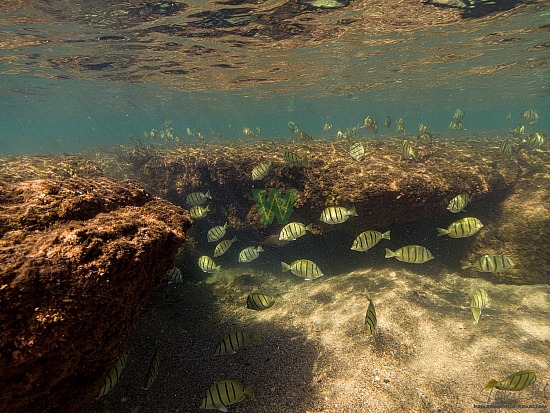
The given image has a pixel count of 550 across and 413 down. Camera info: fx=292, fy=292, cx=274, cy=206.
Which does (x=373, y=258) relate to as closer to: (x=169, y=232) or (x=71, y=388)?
(x=169, y=232)

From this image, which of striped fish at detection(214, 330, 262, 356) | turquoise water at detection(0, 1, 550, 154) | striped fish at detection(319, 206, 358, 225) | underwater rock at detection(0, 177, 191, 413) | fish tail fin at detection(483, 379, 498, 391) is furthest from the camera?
turquoise water at detection(0, 1, 550, 154)

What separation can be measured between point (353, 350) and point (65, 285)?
470 centimetres

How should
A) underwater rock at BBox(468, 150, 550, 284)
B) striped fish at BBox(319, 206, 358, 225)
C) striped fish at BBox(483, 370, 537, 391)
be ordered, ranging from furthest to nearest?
underwater rock at BBox(468, 150, 550, 284), striped fish at BBox(319, 206, 358, 225), striped fish at BBox(483, 370, 537, 391)

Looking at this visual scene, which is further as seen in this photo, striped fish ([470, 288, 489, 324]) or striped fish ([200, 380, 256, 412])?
striped fish ([470, 288, 489, 324])

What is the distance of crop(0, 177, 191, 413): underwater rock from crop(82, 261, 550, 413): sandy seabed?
171cm

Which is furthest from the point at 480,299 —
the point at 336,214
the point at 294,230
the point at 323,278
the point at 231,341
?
the point at 323,278

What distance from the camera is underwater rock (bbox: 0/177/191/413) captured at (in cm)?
249

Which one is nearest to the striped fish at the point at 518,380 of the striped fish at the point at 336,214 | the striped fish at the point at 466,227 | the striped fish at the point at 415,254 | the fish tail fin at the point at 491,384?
the fish tail fin at the point at 491,384

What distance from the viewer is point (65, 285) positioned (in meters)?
2.69

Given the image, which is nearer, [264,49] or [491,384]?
[491,384]

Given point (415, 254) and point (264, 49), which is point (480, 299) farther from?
point (264, 49)

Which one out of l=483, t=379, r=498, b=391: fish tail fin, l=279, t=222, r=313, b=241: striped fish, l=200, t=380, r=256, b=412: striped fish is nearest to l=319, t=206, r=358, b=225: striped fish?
l=279, t=222, r=313, b=241: striped fish

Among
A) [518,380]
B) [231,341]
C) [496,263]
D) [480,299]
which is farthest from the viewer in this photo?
[496,263]

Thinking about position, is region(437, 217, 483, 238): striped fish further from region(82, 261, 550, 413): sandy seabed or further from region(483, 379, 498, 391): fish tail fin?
region(483, 379, 498, 391): fish tail fin
